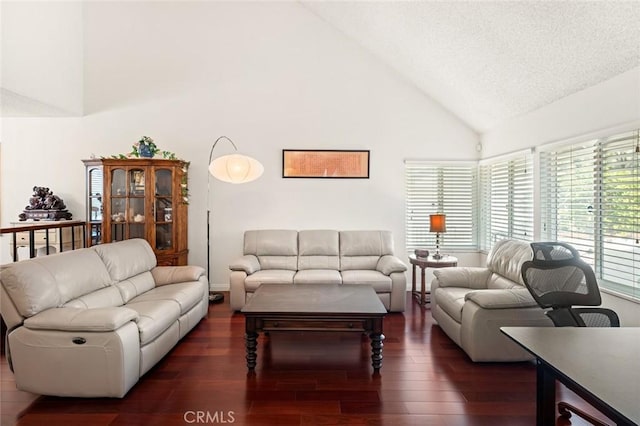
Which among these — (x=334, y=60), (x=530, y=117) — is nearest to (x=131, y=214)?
(x=334, y=60)

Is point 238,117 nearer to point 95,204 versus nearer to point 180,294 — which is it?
point 95,204

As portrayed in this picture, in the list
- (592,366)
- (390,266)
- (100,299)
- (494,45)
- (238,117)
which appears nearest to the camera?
(592,366)

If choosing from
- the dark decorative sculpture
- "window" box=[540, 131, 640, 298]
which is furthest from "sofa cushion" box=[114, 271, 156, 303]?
"window" box=[540, 131, 640, 298]

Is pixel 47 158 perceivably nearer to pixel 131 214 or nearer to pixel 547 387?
pixel 131 214

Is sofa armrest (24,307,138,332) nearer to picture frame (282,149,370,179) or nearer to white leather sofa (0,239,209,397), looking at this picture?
white leather sofa (0,239,209,397)

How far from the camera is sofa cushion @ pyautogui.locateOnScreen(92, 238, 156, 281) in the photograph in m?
3.28

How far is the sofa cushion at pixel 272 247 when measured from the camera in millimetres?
4668

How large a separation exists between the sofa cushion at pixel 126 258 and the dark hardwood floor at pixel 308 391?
92cm

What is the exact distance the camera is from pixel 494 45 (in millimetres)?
3258

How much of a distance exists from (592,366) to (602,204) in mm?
2296

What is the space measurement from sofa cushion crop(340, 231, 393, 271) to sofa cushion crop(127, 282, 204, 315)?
1895 mm

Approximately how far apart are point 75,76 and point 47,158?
1.23 meters

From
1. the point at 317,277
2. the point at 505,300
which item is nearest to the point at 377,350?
the point at 505,300

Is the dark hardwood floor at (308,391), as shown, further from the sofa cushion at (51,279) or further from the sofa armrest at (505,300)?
the sofa cushion at (51,279)
